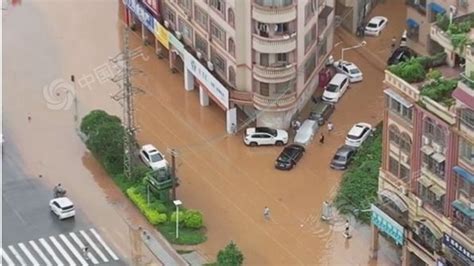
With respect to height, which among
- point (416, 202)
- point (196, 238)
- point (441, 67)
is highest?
point (441, 67)

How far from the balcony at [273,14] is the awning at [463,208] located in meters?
20.9

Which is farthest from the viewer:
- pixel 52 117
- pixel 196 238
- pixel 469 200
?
pixel 52 117

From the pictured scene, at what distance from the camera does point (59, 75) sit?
319 ft

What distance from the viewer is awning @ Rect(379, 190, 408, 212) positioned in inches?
2876

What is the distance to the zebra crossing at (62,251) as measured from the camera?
257 ft

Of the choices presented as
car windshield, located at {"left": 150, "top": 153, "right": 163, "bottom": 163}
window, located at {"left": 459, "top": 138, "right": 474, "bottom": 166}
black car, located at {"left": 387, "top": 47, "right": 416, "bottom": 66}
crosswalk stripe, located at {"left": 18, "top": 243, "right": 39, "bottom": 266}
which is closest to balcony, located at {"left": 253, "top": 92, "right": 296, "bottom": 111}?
car windshield, located at {"left": 150, "top": 153, "right": 163, "bottom": 163}

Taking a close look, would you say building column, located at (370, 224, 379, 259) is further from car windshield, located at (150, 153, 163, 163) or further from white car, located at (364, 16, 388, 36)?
white car, located at (364, 16, 388, 36)

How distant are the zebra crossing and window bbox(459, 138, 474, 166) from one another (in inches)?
856

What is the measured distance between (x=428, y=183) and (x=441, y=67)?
647 centimetres

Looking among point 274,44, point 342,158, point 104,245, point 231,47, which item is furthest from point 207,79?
point 104,245

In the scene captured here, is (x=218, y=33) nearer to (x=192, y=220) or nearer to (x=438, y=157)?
(x=192, y=220)

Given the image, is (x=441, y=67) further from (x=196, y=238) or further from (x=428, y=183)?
(x=196, y=238)

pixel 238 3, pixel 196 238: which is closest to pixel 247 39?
pixel 238 3

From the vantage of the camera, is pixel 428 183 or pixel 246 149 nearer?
pixel 428 183
